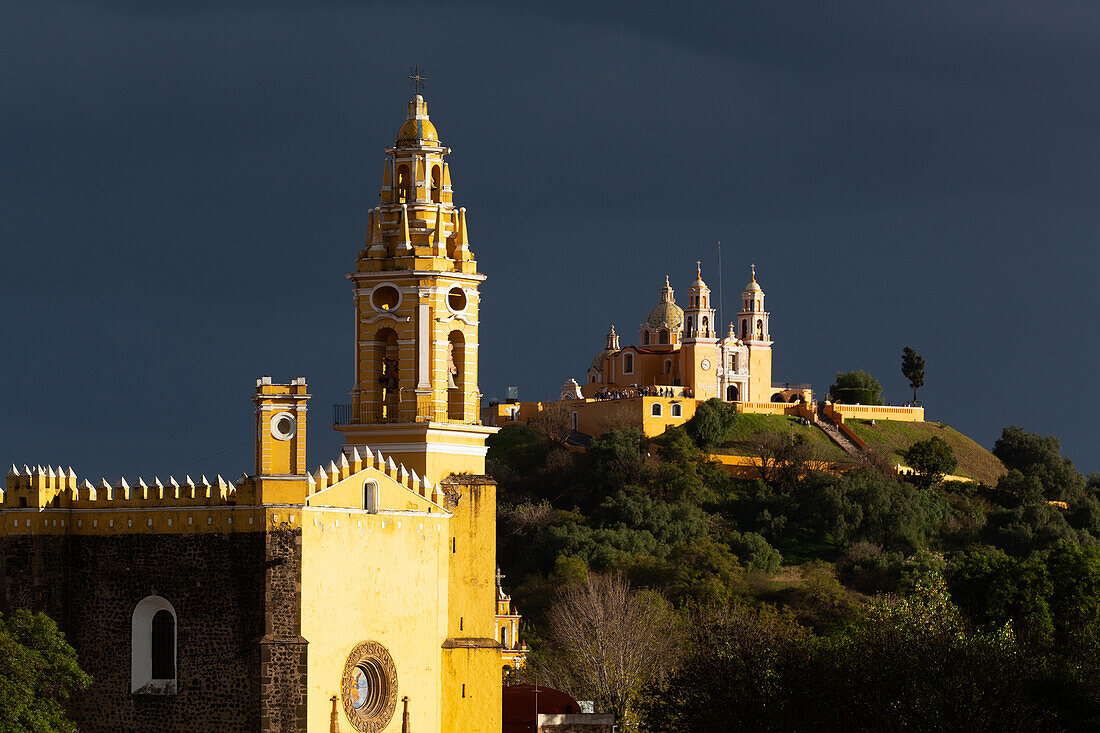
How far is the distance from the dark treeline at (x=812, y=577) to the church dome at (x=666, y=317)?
31.9 feet

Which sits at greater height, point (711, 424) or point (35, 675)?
point (711, 424)

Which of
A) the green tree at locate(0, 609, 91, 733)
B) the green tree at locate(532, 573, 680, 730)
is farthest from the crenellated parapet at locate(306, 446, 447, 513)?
the green tree at locate(532, 573, 680, 730)

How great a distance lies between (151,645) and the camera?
3788 centimetres

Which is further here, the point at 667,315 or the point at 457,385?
the point at 667,315

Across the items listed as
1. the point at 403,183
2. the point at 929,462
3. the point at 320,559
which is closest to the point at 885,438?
the point at 929,462

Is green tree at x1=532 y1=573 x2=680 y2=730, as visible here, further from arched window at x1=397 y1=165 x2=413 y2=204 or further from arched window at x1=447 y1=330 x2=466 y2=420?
arched window at x1=397 y1=165 x2=413 y2=204

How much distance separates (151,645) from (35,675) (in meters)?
2.39

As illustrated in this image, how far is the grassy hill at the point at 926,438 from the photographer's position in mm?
109812

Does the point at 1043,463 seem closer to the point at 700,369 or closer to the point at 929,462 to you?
the point at 929,462

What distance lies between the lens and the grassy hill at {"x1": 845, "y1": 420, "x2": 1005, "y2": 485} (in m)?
110

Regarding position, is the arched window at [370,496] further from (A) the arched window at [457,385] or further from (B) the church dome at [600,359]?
(B) the church dome at [600,359]

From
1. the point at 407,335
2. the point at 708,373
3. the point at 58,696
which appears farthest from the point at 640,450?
the point at 58,696

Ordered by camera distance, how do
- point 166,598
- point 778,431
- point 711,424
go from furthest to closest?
point 778,431, point 711,424, point 166,598

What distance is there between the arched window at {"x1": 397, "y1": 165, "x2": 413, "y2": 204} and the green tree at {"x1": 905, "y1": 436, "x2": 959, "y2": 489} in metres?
65.4
